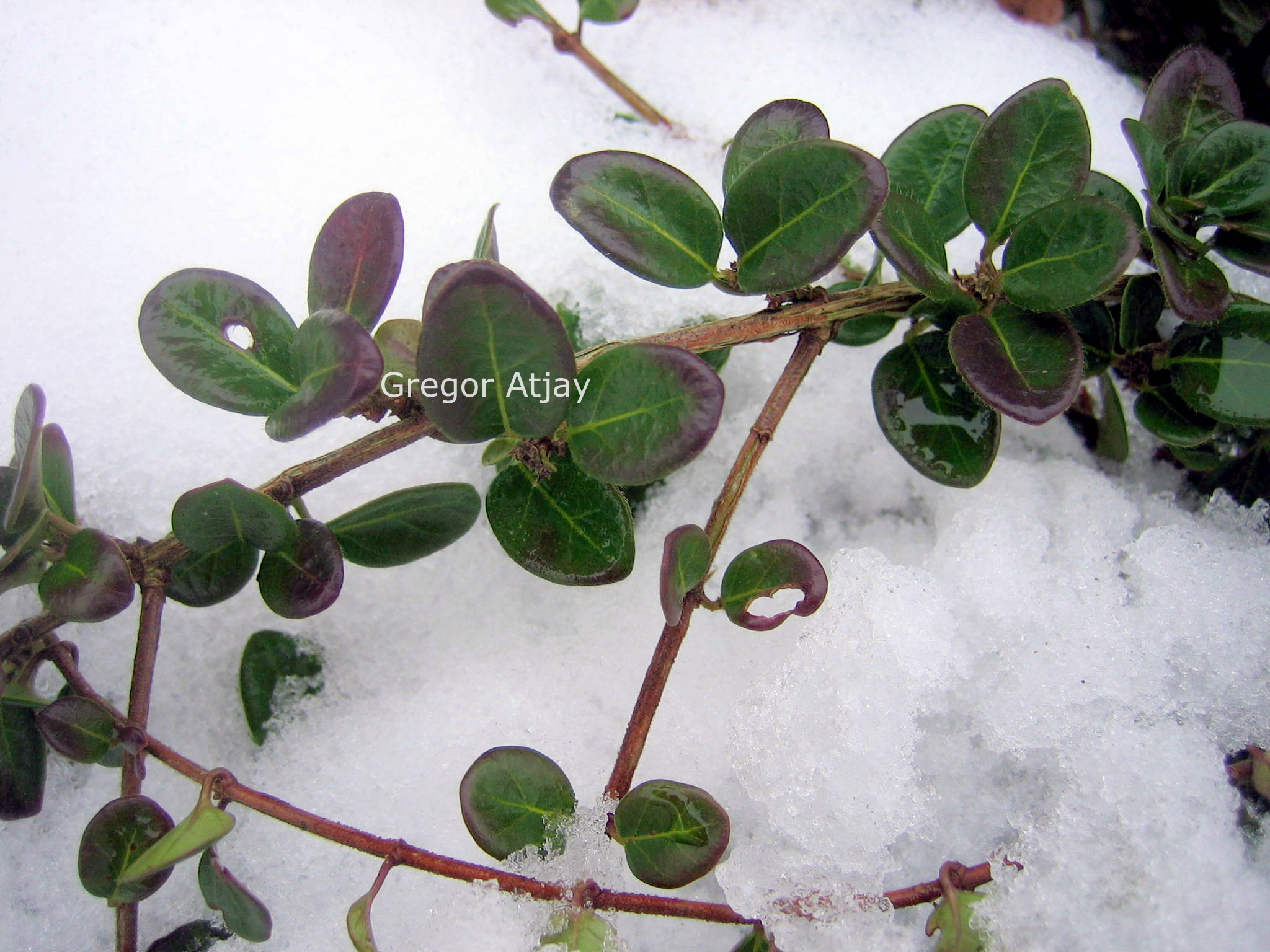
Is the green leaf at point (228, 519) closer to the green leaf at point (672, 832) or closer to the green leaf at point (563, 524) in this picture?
the green leaf at point (563, 524)

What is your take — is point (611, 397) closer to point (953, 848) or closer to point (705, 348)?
point (705, 348)

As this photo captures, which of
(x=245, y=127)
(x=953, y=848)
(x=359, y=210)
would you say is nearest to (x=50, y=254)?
(x=245, y=127)

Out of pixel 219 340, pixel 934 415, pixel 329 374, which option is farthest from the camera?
pixel 934 415

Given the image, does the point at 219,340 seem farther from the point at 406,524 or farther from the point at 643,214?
the point at 643,214

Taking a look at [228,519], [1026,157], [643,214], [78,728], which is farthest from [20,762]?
[1026,157]

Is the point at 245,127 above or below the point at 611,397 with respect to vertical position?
above
